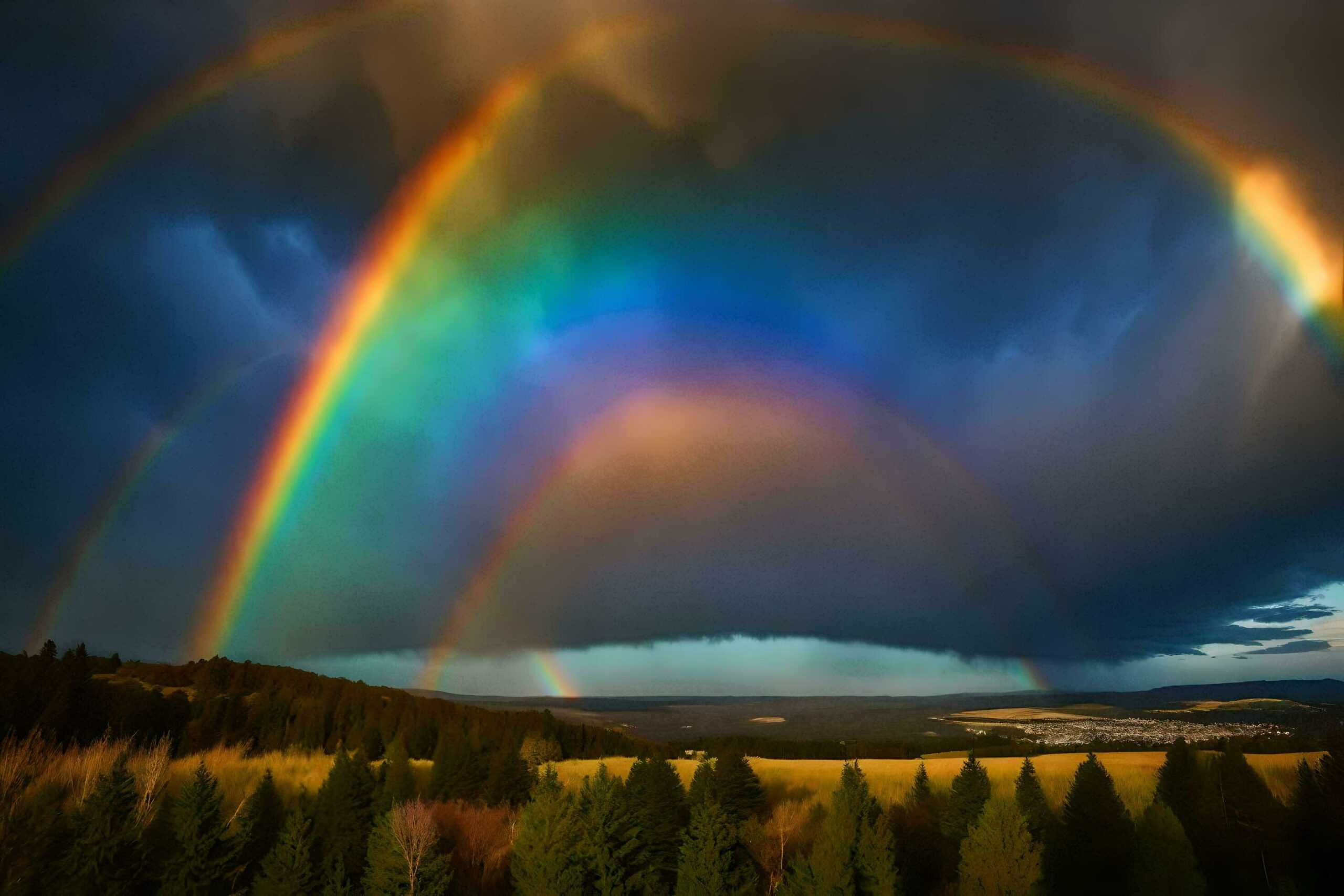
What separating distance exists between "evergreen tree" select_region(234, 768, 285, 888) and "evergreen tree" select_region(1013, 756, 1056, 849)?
57431 mm

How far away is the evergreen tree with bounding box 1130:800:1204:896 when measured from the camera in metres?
50.2

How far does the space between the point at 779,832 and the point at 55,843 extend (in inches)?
2063

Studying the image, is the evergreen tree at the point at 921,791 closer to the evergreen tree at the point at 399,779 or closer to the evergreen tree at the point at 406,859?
the evergreen tree at the point at 406,859

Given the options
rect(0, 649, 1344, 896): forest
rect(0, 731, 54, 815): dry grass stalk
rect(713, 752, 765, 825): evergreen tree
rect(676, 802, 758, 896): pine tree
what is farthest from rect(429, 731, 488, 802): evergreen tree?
rect(0, 731, 54, 815): dry grass stalk

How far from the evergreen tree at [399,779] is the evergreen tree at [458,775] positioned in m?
2.83

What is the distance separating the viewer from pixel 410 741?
130375 millimetres

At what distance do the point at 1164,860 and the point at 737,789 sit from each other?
36.3 meters

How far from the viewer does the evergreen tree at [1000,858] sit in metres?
52.7

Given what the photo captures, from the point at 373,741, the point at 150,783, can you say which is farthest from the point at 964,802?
the point at 373,741

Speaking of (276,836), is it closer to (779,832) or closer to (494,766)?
(494,766)

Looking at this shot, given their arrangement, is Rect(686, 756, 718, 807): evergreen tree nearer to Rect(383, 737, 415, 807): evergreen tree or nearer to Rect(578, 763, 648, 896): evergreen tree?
Rect(578, 763, 648, 896): evergreen tree

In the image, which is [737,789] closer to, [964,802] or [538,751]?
[964,802]

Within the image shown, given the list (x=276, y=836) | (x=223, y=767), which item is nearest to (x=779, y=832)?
(x=276, y=836)

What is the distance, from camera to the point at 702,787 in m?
75.3
